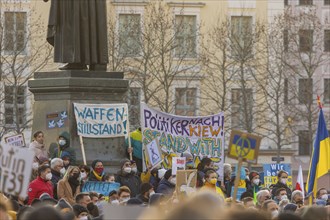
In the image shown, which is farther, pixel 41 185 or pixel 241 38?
pixel 241 38

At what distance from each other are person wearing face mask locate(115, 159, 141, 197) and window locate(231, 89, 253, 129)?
36.8 meters

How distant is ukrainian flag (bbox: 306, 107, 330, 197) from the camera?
2278 centimetres

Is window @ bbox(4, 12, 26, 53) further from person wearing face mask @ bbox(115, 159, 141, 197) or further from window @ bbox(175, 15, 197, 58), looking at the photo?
person wearing face mask @ bbox(115, 159, 141, 197)

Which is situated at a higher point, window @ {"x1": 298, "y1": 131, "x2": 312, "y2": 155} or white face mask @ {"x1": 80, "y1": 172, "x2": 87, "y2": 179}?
white face mask @ {"x1": 80, "y1": 172, "x2": 87, "y2": 179}

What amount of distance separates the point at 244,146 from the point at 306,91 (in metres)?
47.7

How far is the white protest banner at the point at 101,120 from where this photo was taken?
23641mm

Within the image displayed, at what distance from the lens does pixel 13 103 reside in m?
56.0

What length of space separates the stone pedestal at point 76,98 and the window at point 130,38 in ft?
109

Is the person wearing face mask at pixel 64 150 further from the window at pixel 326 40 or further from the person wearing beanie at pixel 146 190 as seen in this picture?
the window at pixel 326 40

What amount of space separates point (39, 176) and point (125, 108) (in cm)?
369

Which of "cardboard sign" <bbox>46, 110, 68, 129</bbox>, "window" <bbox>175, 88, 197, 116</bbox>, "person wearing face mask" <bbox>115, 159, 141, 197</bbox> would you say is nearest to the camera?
"person wearing face mask" <bbox>115, 159, 141, 197</bbox>

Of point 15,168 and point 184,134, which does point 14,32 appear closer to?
point 184,134

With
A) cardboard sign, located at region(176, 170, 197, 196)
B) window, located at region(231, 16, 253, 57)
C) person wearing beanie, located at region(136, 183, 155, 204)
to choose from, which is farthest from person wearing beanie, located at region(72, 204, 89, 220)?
window, located at region(231, 16, 253, 57)

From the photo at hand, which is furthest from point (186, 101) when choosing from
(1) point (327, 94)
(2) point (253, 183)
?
(2) point (253, 183)
